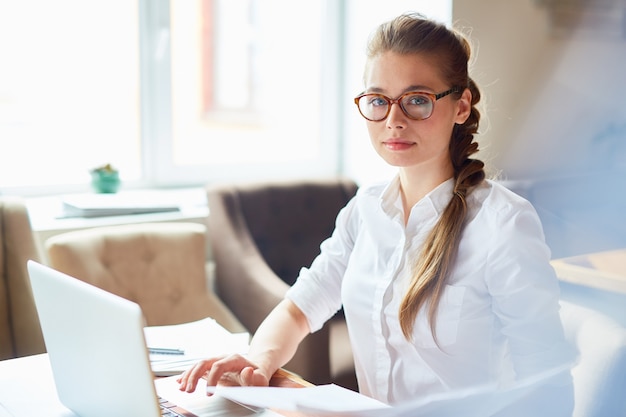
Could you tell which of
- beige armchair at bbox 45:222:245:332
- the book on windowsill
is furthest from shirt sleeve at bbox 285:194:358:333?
the book on windowsill

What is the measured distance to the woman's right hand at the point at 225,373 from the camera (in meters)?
1.24

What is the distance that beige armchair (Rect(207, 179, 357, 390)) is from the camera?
2.25 m

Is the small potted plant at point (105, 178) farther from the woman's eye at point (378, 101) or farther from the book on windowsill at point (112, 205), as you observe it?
the woman's eye at point (378, 101)

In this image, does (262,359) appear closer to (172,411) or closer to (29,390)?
(172,411)

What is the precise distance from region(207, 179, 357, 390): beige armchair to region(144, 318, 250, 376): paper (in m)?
0.67

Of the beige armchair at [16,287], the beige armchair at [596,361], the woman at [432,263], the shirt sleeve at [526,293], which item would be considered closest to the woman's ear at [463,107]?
the woman at [432,263]

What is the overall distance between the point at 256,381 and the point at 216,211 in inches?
53.6

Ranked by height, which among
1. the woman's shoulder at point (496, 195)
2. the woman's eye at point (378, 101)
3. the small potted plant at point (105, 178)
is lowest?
the small potted plant at point (105, 178)

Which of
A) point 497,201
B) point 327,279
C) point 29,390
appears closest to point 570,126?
point 497,201

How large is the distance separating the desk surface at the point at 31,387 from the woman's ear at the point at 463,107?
0.54 m

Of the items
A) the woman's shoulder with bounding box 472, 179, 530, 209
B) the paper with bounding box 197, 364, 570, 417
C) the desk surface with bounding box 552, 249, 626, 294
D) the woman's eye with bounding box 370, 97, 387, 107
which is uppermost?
the woman's eye with bounding box 370, 97, 387, 107

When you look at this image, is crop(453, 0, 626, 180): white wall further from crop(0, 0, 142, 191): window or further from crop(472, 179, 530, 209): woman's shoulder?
crop(0, 0, 142, 191): window

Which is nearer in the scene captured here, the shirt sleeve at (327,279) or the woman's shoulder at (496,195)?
the woman's shoulder at (496,195)

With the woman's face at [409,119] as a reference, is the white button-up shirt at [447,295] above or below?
below
